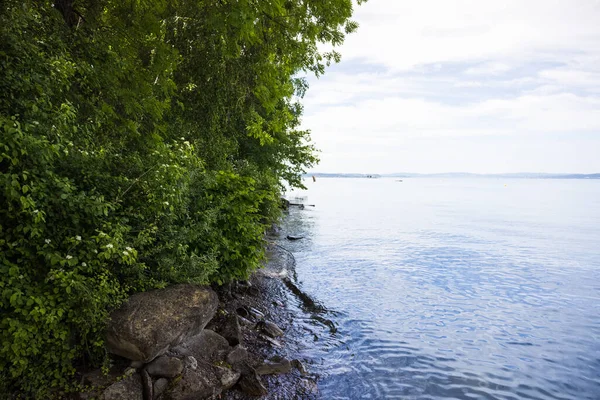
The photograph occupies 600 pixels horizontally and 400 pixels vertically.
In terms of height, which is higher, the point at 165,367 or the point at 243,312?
the point at 165,367

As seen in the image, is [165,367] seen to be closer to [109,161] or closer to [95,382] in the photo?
[95,382]

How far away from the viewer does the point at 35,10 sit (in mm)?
6500

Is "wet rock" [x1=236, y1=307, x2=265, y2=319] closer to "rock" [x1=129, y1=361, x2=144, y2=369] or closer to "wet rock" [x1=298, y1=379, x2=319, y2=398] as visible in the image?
"wet rock" [x1=298, y1=379, x2=319, y2=398]

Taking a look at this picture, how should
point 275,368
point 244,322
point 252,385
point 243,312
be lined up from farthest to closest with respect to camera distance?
point 243,312 → point 244,322 → point 275,368 → point 252,385

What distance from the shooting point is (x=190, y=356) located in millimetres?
7129

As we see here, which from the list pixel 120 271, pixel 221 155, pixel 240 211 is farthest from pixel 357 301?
pixel 120 271

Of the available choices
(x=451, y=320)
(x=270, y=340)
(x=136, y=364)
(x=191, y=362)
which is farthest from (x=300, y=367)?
(x=451, y=320)

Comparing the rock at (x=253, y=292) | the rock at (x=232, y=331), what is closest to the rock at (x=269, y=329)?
the rock at (x=232, y=331)

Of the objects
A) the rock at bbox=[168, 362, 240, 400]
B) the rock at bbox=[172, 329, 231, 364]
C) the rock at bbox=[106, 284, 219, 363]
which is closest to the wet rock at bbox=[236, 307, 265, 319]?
the rock at bbox=[172, 329, 231, 364]

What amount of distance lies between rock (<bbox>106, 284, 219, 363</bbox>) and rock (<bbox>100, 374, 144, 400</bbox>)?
34cm

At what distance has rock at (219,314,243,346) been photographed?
8.42m

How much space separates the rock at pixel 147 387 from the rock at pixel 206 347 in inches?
35.6

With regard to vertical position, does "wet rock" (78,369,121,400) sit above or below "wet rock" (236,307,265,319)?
above

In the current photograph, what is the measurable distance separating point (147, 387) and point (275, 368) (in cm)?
277
